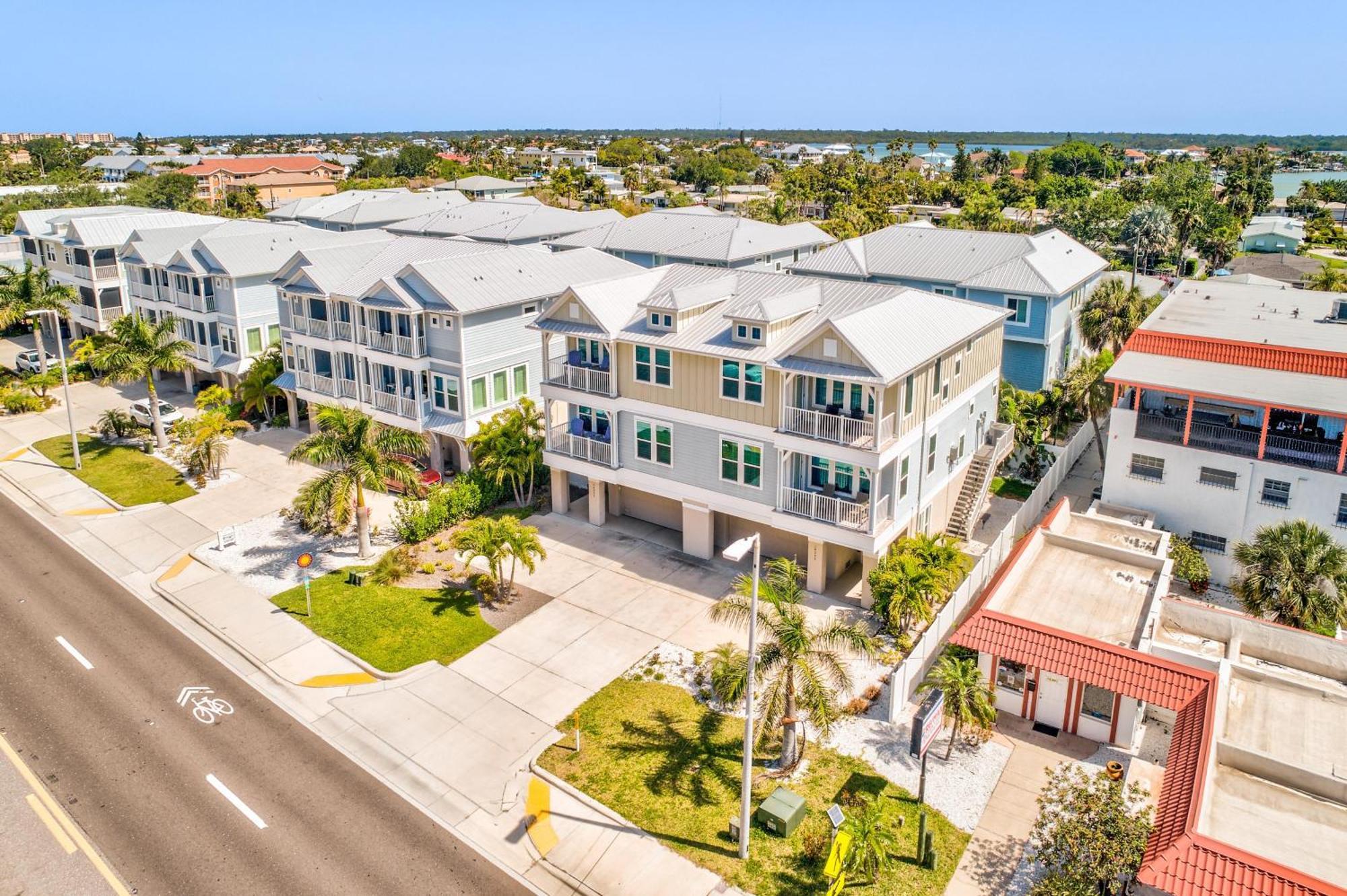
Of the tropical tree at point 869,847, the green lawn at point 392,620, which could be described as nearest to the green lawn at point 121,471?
the green lawn at point 392,620

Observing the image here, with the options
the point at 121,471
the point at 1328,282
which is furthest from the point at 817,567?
the point at 1328,282

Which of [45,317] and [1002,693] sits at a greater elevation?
[45,317]

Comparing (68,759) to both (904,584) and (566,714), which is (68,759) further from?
(904,584)

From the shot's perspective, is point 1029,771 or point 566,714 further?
point 566,714

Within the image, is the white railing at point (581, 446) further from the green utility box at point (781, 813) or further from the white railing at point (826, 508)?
the green utility box at point (781, 813)

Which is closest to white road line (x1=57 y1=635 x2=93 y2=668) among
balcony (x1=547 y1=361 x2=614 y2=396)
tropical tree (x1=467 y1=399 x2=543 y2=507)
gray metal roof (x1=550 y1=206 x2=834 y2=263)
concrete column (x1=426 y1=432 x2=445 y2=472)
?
tropical tree (x1=467 y1=399 x2=543 y2=507)

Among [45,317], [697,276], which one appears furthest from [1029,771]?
[45,317]
